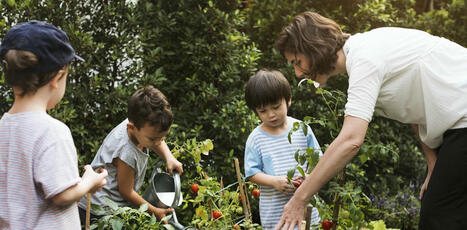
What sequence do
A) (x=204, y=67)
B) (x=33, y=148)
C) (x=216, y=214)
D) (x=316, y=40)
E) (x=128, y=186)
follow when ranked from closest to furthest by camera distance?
(x=33, y=148)
(x=316, y=40)
(x=128, y=186)
(x=216, y=214)
(x=204, y=67)

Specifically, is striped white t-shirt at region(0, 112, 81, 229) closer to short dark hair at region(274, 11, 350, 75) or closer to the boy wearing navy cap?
the boy wearing navy cap

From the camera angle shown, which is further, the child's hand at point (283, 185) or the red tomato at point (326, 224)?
the child's hand at point (283, 185)

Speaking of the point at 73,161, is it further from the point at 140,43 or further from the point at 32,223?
the point at 140,43

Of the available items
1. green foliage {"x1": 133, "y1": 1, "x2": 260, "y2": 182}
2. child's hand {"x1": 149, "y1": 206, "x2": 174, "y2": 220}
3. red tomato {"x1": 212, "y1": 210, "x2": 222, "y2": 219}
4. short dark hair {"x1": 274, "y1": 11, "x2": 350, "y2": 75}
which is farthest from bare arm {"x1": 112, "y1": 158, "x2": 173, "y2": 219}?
green foliage {"x1": 133, "y1": 1, "x2": 260, "y2": 182}

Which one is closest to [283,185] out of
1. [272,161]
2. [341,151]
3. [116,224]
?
[272,161]

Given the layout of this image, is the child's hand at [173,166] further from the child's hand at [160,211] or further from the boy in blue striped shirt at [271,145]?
the boy in blue striped shirt at [271,145]

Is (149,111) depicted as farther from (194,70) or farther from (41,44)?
(194,70)

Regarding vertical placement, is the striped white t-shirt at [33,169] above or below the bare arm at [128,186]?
above

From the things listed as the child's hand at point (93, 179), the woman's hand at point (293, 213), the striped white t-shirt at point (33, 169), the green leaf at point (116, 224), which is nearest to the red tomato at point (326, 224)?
the woman's hand at point (293, 213)

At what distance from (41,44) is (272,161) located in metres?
1.43

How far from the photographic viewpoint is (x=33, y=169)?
1582mm

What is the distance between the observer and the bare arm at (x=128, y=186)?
7.66 ft

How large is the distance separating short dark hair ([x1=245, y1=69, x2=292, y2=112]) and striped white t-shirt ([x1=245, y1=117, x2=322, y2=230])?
0.67ft

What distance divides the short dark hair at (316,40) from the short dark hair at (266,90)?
1.62ft
